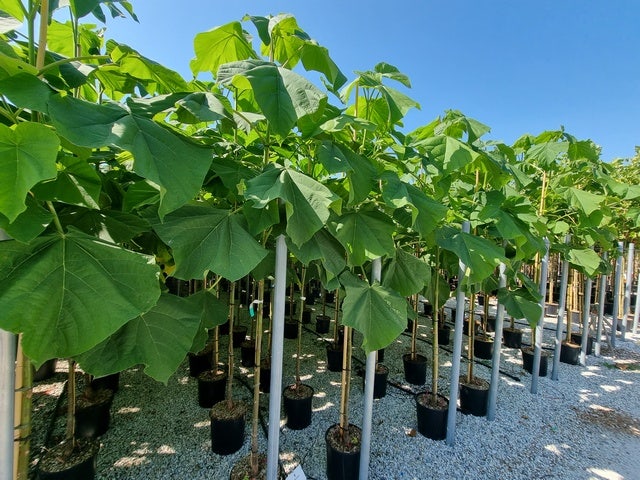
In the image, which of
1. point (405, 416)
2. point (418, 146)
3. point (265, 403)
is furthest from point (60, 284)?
point (405, 416)

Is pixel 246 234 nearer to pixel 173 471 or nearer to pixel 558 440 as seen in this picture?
pixel 173 471

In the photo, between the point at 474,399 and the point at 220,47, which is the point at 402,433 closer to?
the point at 474,399

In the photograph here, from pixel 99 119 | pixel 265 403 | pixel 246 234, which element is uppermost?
pixel 99 119

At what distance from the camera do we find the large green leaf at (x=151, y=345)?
1034 millimetres

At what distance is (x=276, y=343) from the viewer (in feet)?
4.78

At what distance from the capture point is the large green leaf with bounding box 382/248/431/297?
177 cm

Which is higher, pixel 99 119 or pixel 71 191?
pixel 99 119

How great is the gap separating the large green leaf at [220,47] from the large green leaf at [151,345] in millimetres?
1009

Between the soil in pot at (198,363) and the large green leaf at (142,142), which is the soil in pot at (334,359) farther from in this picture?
the large green leaf at (142,142)

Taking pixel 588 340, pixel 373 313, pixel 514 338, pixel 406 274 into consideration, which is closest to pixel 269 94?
pixel 373 313

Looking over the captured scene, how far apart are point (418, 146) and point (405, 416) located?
2.30m

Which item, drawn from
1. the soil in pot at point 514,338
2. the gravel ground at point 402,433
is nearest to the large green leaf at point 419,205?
the gravel ground at point 402,433

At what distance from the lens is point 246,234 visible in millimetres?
1168

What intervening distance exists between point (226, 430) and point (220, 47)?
7.35 ft
